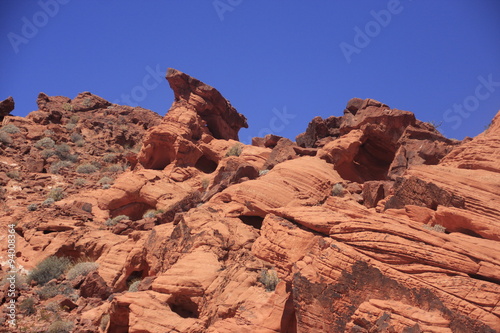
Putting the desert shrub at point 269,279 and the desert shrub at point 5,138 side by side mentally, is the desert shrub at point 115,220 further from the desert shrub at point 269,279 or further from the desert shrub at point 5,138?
the desert shrub at point 5,138

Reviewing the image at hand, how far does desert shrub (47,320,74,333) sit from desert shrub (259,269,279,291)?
21.0 feet

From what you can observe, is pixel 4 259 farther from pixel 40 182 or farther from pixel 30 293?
pixel 40 182

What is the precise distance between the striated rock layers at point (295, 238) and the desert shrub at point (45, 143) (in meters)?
Answer: 5.58

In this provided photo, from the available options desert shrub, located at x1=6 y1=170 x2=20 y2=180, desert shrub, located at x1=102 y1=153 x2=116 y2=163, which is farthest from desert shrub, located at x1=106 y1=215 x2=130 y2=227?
desert shrub, located at x1=102 y1=153 x2=116 y2=163

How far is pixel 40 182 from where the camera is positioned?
2656 cm

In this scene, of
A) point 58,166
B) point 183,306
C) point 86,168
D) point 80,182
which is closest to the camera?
point 183,306

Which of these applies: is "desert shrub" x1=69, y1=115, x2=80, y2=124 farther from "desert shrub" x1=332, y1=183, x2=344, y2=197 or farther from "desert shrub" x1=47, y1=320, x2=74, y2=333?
"desert shrub" x1=332, y1=183, x2=344, y2=197

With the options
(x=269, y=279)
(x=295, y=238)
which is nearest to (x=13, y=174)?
(x=269, y=279)

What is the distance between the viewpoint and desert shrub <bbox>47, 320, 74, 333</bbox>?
12870 mm

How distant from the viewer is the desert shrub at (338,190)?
56.5 feet

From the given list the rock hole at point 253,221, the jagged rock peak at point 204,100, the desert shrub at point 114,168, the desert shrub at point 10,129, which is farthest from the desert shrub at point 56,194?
the rock hole at point 253,221

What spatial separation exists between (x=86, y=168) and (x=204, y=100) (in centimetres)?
1015

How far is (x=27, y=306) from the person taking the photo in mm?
14352

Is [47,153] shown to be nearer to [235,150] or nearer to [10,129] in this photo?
[10,129]
